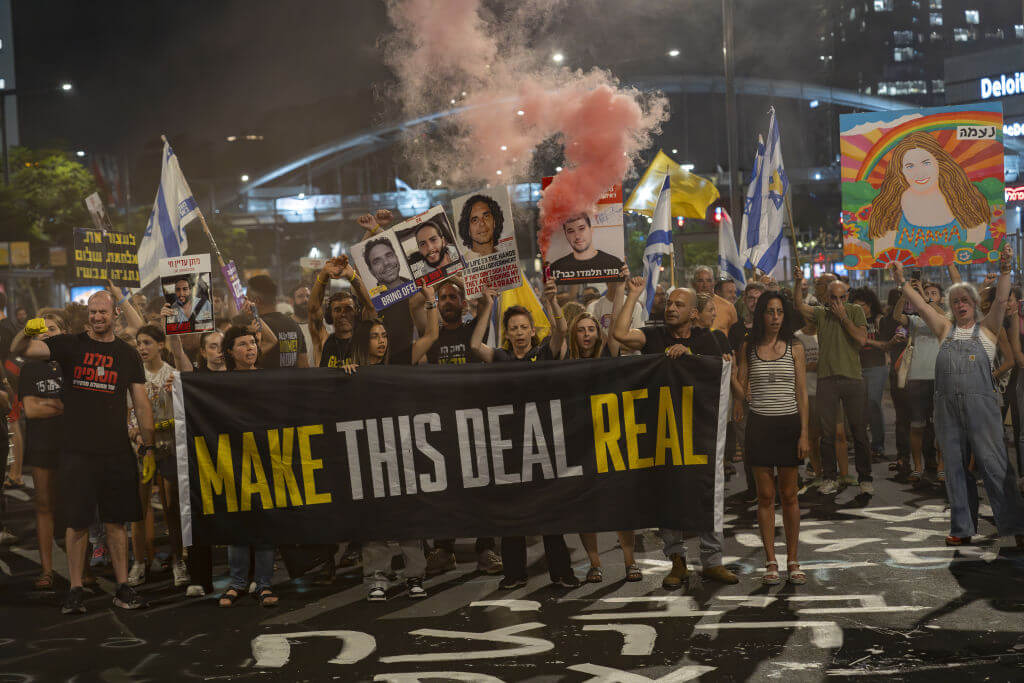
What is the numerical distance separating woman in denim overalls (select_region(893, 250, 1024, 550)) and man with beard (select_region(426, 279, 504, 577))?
3184 mm

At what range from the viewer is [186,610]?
656cm

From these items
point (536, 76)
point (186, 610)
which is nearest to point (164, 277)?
point (186, 610)

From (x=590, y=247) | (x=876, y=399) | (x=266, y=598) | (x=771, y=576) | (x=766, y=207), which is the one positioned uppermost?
(x=766, y=207)

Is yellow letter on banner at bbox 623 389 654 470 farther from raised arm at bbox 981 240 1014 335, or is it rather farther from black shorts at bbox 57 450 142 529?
black shorts at bbox 57 450 142 529

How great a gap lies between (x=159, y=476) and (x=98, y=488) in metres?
0.77

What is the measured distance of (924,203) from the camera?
8977mm

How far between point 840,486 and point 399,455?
5.04m

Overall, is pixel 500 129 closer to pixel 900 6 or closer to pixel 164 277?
pixel 164 277

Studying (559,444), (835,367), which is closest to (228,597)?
(559,444)

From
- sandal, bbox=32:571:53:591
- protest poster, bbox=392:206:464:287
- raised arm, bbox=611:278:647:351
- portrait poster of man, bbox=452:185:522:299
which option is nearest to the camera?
raised arm, bbox=611:278:647:351

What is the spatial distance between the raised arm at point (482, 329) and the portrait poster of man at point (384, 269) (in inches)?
20.8

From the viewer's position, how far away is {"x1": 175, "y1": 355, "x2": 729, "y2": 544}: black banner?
6.80 m

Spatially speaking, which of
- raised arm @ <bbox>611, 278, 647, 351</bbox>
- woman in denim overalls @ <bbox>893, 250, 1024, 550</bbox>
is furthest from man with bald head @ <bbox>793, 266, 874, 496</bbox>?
raised arm @ <bbox>611, 278, 647, 351</bbox>

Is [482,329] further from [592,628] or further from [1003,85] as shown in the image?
[1003,85]
